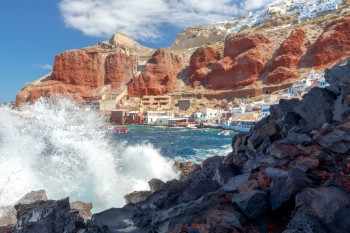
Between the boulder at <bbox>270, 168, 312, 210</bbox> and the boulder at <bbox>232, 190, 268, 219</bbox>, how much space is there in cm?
13

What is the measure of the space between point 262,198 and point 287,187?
16.0 inches

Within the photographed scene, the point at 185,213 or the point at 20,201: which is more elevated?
the point at 185,213

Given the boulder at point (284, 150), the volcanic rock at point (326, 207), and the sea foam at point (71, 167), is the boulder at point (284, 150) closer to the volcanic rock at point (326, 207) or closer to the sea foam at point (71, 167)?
the volcanic rock at point (326, 207)

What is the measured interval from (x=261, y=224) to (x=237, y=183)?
1.21 m

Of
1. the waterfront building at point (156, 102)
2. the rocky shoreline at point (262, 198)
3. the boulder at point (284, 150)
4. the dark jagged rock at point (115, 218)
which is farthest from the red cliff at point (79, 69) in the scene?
the boulder at point (284, 150)

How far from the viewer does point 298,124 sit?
8.82 metres

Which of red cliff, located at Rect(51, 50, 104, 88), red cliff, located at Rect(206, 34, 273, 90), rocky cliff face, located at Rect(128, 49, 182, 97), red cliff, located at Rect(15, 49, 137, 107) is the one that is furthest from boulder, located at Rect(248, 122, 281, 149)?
red cliff, located at Rect(51, 50, 104, 88)

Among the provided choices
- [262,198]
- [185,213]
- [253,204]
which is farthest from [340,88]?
[185,213]

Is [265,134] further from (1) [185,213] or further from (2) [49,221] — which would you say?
A: (2) [49,221]

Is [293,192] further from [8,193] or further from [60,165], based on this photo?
[60,165]

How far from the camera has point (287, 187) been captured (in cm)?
481

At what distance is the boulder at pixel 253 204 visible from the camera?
4.76 metres

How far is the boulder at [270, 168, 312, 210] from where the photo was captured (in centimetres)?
472

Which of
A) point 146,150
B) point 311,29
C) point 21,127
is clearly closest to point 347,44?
point 311,29
